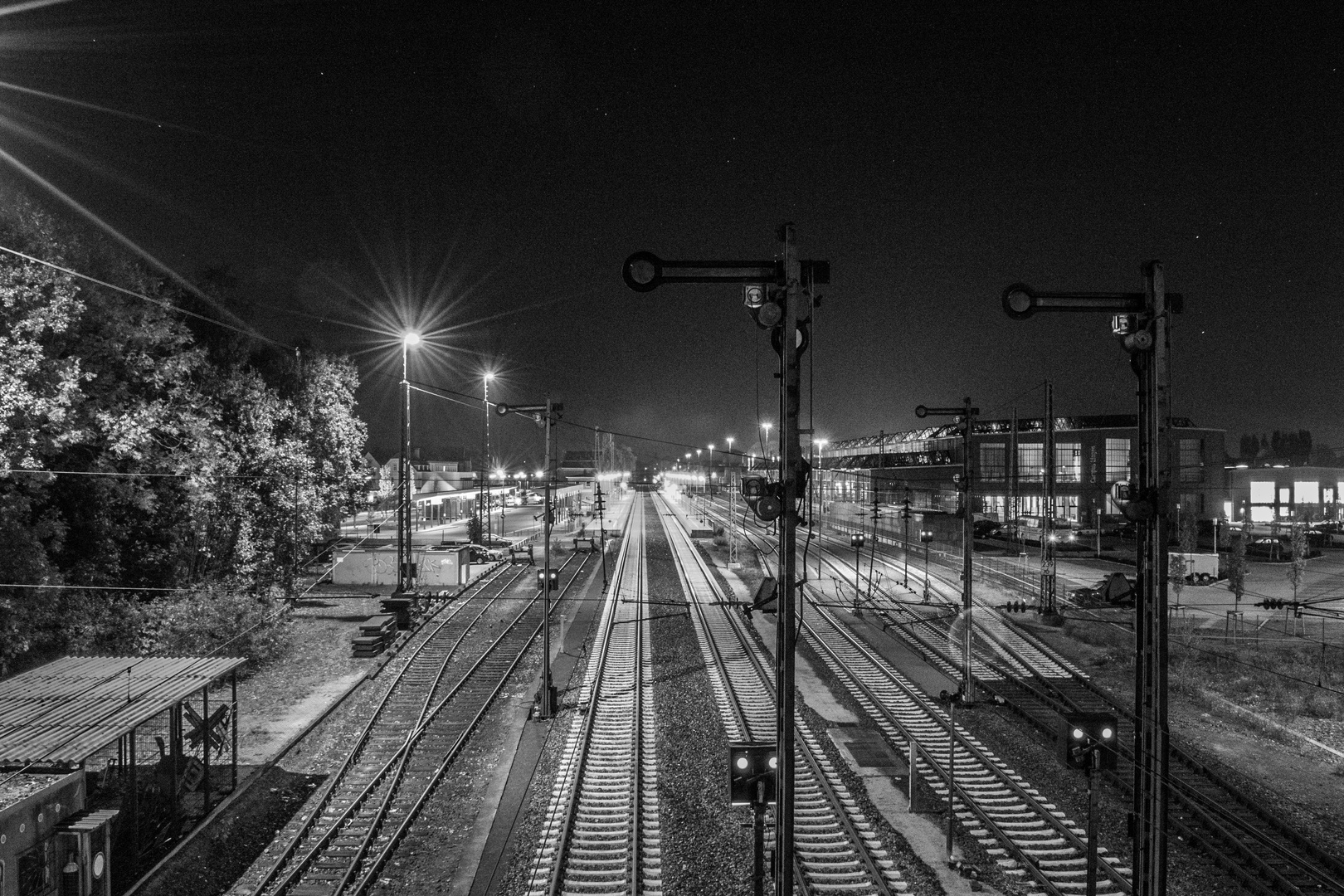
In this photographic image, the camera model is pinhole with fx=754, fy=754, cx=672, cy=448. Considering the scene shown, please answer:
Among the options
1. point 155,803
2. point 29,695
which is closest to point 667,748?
point 155,803

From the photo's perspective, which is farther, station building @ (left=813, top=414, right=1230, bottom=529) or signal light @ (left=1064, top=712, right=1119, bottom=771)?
station building @ (left=813, top=414, right=1230, bottom=529)

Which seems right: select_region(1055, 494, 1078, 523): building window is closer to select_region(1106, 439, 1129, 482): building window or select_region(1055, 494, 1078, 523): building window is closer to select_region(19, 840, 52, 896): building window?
select_region(1106, 439, 1129, 482): building window

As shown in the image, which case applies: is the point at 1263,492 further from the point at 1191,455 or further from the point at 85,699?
the point at 85,699

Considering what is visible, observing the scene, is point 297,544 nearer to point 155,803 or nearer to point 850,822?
point 155,803

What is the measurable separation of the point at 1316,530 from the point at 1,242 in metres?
80.7

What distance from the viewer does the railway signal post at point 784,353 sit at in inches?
239

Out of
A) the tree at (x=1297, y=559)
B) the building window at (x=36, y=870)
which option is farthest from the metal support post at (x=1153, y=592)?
the tree at (x=1297, y=559)

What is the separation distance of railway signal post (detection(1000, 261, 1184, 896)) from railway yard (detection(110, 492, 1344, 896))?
1.33m

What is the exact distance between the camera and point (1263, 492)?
73.1 meters

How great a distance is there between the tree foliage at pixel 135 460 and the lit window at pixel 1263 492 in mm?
82803

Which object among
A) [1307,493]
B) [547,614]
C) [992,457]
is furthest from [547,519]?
[1307,493]

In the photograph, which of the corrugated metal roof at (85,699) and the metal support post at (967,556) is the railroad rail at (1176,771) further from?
the corrugated metal roof at (85,699)

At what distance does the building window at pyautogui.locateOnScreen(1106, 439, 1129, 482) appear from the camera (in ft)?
217

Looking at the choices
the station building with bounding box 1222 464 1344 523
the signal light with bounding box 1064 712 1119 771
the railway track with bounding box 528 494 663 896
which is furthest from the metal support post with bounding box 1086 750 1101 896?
the station building with bounding box 1222 464 1344 523
